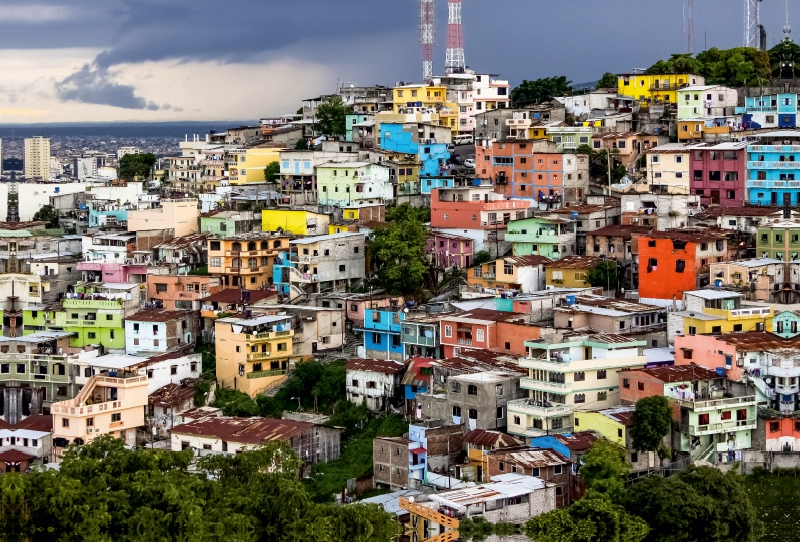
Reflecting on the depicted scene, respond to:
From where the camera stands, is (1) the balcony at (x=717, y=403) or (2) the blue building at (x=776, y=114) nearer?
(1) the balcony at (x=717, y=403)

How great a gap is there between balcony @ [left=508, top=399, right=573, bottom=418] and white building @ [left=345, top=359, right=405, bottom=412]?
3.66 meters

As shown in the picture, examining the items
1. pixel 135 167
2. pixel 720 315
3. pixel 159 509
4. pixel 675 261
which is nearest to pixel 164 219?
pixel 135 167

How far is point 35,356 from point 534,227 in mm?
12322

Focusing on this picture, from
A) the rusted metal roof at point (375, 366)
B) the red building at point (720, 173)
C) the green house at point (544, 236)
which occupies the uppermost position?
the red building at point (720, 173)

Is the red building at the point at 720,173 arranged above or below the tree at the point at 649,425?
above

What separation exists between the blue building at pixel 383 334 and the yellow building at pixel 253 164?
15.4 meters

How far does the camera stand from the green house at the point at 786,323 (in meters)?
30.2

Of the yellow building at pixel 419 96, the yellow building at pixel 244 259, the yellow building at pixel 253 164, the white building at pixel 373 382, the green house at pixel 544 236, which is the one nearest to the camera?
the white building at pixel 373 382

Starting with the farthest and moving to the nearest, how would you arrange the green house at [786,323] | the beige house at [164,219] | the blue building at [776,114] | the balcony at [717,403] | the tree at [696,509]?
the beige house at [164,219] < the blue building at [776,114] < the green house at [786,323] < the balcony at [717,403] < the tree at [696,509]

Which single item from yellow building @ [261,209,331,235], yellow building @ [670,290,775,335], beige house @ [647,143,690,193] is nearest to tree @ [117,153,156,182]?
yellow building @ [261,209,331,235]

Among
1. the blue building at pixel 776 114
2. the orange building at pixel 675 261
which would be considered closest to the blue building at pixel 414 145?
the blue building at pixel 776 114

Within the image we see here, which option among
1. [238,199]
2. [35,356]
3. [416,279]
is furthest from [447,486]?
[238,199]

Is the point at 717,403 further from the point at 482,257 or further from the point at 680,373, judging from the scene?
the point at 482,257

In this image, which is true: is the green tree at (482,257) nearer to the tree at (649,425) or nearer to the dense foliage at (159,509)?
the tree at (649,425)
